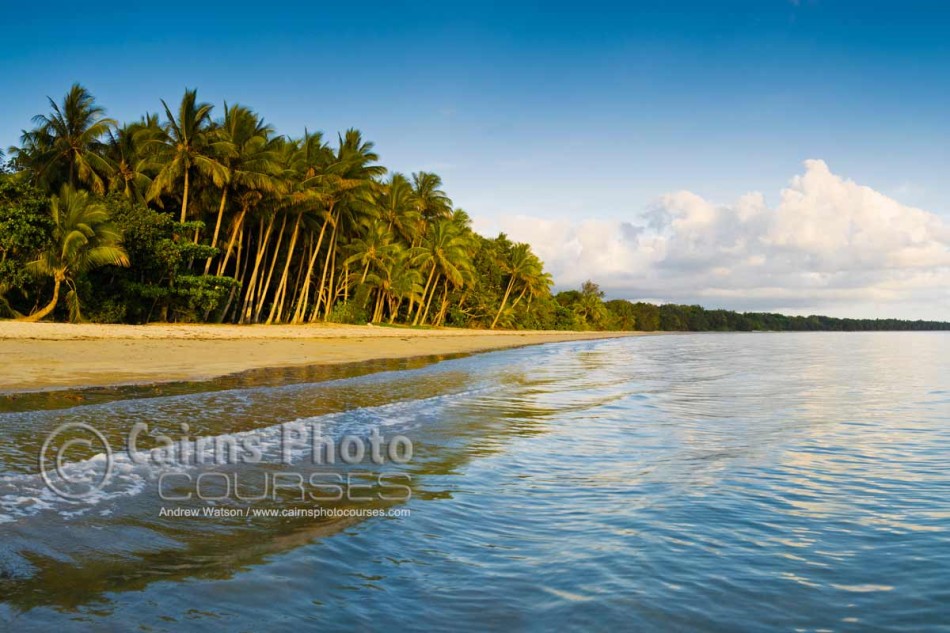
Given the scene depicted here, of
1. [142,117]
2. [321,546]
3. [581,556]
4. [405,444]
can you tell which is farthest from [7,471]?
[142,117]

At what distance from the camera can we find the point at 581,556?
3438 mm

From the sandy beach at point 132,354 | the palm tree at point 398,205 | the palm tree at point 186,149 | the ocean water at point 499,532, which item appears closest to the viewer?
the ocean water at point 499,532

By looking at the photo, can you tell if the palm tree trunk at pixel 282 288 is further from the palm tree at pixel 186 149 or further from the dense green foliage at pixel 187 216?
the palm tree at pixel 186 149

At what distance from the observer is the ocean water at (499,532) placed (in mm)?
2744

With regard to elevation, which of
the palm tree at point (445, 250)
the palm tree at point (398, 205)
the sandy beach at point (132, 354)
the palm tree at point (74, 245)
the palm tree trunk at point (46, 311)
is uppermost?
the palm tree at point (398, 205)

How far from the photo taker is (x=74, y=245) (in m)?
23.2

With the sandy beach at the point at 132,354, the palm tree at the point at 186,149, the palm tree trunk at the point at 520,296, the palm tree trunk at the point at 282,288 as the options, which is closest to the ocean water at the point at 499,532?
the sandy beach at the point at 132,354

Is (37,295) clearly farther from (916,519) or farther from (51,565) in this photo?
(916,519)

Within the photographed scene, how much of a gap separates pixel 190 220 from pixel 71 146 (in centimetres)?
668

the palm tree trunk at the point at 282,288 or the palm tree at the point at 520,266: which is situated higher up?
the palm tree at the point at 520,266

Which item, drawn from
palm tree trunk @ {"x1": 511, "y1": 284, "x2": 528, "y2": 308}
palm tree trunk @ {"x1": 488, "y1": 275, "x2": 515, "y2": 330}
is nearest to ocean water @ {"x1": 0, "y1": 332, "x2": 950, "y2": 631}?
palm tree trunk @ {"x1": 488, "y1": 275, "x2": 515, "y2": 330}

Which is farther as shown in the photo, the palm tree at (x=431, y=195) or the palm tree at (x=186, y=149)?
the palm tree at (x=431, y=195)

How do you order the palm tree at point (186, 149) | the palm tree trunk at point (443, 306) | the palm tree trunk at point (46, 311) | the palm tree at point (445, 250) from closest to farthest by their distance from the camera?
1. the palm tree trunk at point (46, 311)
2. the palm tree at point (186, 149)
3. the palm tree at point (445, 250)
4. the palm tree trunk at point (443, 306)

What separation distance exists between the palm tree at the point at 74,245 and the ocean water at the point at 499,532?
18.1m
